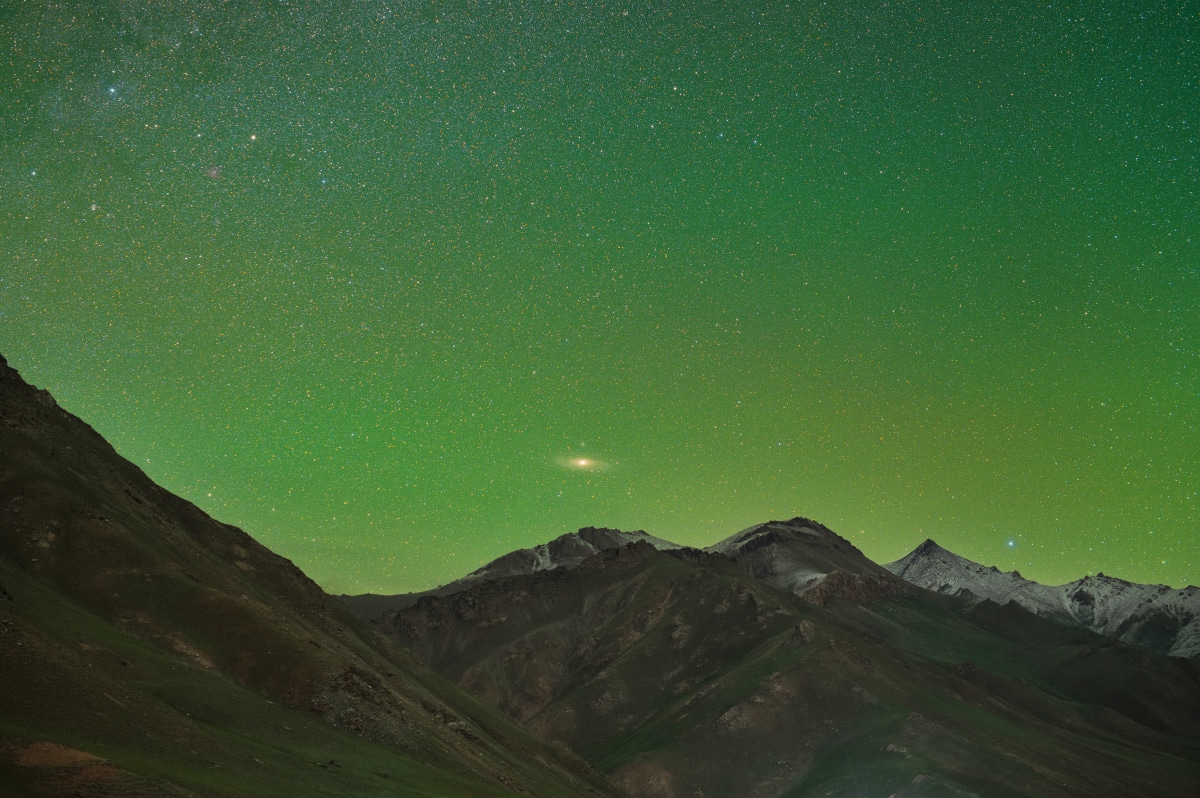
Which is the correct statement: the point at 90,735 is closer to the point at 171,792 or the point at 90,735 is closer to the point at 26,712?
the point at 26,712

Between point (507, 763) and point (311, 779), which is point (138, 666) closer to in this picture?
point (311, 779)

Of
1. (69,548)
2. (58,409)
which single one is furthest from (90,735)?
(58,409)

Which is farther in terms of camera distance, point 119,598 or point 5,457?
point 5,457

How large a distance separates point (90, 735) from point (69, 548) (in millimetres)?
55500

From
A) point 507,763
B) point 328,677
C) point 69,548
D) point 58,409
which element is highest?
point 58,409

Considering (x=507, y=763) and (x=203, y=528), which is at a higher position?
(x=203, y=528)

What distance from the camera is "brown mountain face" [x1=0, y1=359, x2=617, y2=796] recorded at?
48844 millimetres

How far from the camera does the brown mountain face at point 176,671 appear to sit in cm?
4884

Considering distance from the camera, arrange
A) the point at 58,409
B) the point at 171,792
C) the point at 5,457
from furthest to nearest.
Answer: the point at 58,409, the point at 5,457, the point at 171,792

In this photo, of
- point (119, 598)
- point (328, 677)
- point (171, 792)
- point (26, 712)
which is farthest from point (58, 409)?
point (171, 792)

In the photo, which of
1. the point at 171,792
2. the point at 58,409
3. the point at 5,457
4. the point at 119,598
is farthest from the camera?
the point at 58,409

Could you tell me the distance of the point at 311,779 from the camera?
60.2 metres

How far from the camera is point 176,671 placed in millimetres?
76938

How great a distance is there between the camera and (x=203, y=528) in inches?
5625
